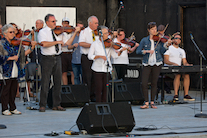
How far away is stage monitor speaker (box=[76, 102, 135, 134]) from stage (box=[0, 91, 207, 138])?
0.34ft

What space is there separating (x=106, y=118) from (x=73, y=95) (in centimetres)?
281

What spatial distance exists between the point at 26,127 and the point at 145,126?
1.74 meters

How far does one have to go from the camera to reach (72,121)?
6.01m

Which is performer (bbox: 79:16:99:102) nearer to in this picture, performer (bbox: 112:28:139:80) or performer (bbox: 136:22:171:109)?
performer (bbox: 112:28:139:80)

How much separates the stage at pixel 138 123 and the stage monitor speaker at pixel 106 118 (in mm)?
103

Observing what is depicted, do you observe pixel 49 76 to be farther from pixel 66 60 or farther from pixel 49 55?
pixel 66 60

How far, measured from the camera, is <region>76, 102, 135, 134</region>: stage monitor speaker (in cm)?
480

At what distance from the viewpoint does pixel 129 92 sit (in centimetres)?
803

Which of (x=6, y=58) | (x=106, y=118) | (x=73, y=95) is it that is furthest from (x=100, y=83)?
(x=106, y=118)

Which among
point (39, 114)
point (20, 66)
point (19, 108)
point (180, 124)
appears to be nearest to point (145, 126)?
point (180, 124)

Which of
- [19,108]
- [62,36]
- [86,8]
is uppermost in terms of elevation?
[86,8]

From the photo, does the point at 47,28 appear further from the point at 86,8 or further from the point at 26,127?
the point at 86,8

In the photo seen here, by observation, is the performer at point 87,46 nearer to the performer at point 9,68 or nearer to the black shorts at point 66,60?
the black shorts at point 66,60

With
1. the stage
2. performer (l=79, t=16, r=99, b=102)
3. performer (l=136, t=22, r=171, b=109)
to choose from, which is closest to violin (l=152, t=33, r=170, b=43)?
performer (l=136, t=22, r=171, b=109)
